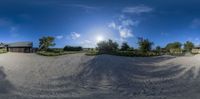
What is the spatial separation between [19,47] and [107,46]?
4.89 m

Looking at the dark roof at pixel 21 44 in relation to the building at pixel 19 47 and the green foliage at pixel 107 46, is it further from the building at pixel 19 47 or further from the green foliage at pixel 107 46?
the green foliage at pixel 107 46

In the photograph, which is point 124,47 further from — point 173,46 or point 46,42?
point 46,42

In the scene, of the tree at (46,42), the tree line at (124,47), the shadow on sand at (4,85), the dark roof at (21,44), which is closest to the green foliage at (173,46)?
the tree line at (124,47)

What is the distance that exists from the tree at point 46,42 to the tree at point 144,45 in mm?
4571

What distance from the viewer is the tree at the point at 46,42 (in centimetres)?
1438

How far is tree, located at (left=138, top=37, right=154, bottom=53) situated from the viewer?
15.7m

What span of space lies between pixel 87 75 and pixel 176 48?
6419 millimetres

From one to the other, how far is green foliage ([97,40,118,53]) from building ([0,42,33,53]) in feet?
12.2

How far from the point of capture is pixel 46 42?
14.6 meters

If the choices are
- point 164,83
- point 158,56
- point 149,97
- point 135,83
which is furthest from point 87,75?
point 158,56

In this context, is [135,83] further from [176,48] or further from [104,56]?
[176,48]

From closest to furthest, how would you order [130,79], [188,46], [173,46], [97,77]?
[130,79]
[97,77]
[173,46]
[188,46]

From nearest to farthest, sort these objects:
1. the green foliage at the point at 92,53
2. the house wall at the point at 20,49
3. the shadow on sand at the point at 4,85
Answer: the shadow on sand at the point at 4,85 → the house wall at the point at 20,49 → the green foliage at the point at 92,53

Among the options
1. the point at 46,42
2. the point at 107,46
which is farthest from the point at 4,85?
the point at 107,46
